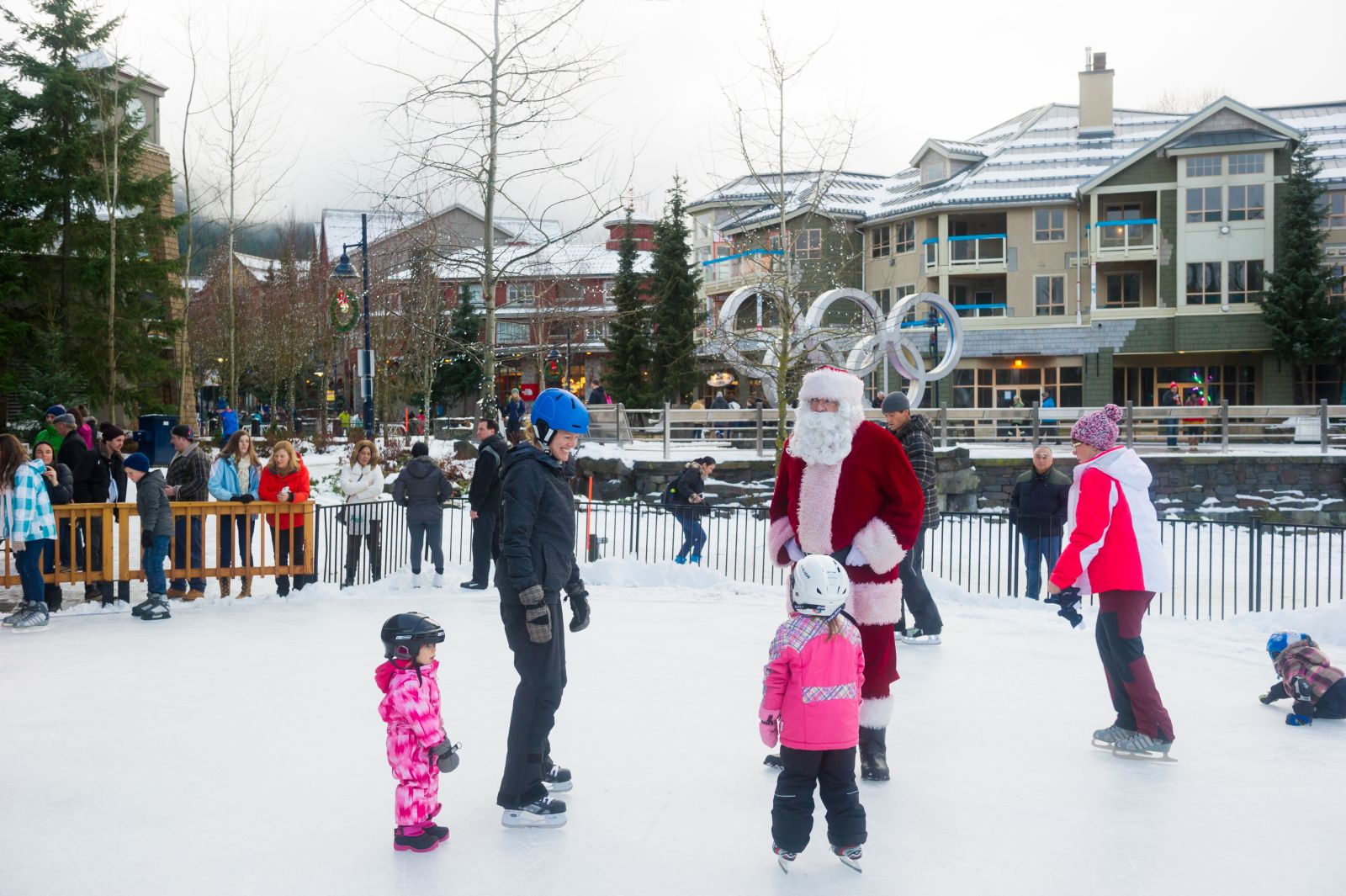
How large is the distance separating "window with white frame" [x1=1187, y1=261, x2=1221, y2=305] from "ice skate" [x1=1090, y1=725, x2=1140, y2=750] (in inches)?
1608

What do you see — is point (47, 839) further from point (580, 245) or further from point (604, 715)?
point (580, 245)

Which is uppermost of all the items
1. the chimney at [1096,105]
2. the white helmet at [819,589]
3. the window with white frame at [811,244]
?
the chimney at [1096,105]

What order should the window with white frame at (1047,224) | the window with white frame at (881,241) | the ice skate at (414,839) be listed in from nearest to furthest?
the ice skate at (414,839) → the window with white frame at (1047,224) → the window with white frame at (881,241)

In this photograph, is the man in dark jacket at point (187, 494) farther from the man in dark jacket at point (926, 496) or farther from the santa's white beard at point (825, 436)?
the santa's white beard at point (825, 436)

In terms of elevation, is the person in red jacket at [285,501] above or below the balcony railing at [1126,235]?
below

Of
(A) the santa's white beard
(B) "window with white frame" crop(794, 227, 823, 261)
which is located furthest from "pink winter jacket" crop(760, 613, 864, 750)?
(B) "window with white frame" crop(794, 227, 823, 261)

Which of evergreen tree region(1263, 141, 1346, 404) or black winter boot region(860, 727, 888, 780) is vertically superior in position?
evergreen tree region(1263, 141, 1346, 404)

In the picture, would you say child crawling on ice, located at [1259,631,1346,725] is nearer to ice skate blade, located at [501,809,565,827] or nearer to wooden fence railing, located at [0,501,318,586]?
ice skate blade, located at [501,809,565,827]

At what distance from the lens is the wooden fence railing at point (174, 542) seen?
402 inches

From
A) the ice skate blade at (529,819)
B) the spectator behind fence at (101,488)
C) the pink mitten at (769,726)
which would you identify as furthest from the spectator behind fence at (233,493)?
the pink mitten at (769,726)

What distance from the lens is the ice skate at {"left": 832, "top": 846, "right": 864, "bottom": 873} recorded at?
4203 mm

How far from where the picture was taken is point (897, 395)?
25.7 ft

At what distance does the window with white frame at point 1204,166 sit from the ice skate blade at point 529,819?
44.0 m

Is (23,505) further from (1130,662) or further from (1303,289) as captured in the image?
(1303,289)
